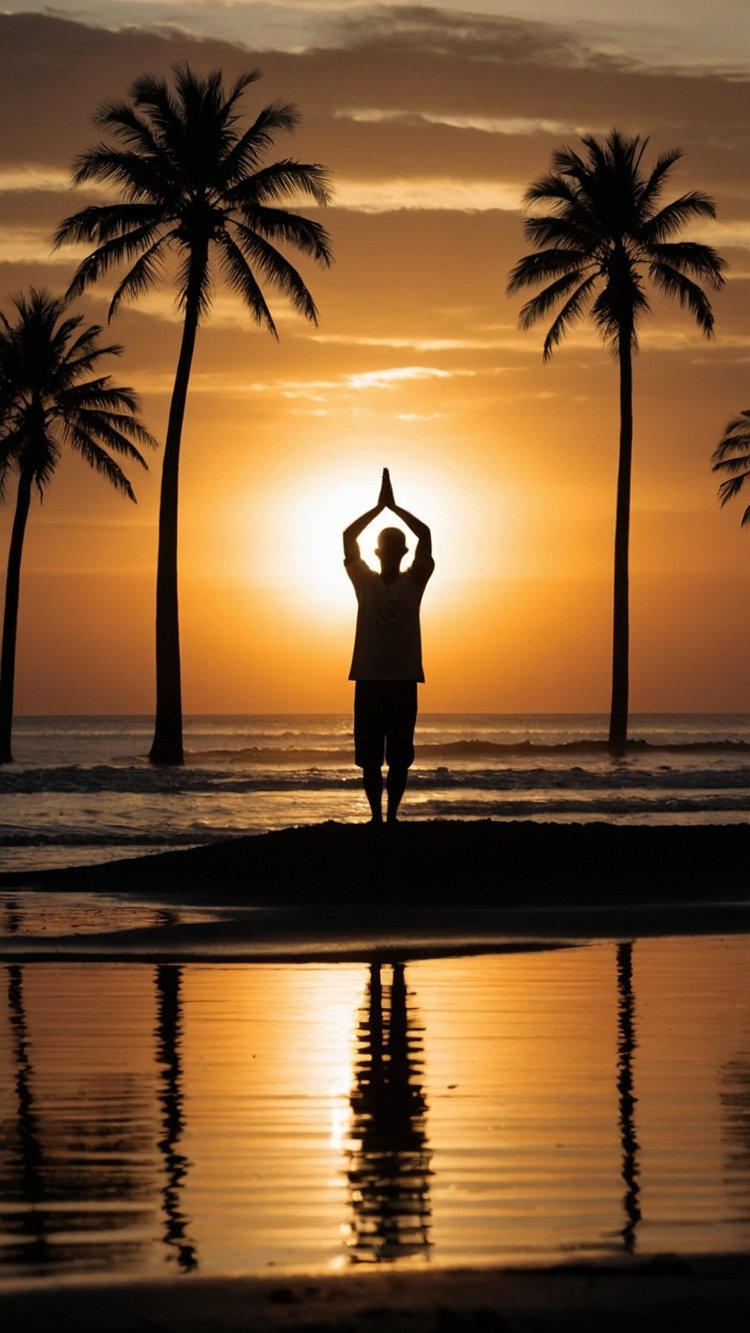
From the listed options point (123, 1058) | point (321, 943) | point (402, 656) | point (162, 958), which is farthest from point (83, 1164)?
point (402, 656)

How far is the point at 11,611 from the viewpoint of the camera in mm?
44750

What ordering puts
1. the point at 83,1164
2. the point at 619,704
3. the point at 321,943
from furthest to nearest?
the point at 619,704, the point at 321,943, the point at 83,1164

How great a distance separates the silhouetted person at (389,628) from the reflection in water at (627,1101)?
392 cm

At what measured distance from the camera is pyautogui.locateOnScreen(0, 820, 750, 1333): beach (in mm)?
3369

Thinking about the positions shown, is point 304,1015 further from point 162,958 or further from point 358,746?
point 358,746

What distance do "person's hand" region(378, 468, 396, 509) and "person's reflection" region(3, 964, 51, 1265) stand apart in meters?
5.89

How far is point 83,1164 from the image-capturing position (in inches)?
182

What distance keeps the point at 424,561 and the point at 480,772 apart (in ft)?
88.4

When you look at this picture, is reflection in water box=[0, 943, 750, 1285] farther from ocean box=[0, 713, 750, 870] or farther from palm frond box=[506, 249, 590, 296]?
palm frond box=[506, 249, 590, 296]

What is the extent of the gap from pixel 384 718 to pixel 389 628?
0.66 meters

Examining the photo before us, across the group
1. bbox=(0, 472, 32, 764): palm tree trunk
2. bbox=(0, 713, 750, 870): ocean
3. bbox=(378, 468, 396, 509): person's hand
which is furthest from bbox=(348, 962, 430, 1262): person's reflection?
bbox=(0, 472, 32, 764): palm tree trunk

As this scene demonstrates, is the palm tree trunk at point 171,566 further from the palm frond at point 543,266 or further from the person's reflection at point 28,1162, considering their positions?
the person's reflection at point 28,1162

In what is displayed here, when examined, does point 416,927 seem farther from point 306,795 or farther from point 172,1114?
point 306,795

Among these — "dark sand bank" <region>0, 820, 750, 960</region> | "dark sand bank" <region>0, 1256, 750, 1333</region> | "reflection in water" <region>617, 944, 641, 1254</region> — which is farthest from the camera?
"dark sand bank" <region>0, 820, 750, 960</region>
